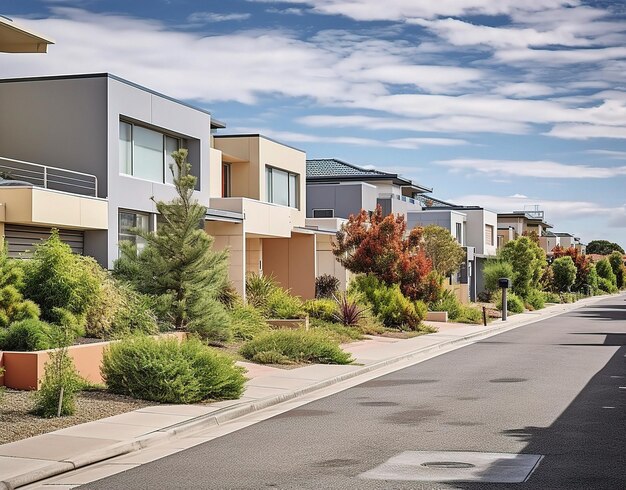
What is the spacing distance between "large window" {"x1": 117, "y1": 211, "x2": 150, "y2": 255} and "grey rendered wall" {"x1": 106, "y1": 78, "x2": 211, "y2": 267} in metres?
0.29

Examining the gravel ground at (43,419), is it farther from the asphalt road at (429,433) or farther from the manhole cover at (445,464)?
the manhole cover at (445,464)

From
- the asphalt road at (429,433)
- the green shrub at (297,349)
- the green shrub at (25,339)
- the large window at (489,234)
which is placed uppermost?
the large window at (489,234)

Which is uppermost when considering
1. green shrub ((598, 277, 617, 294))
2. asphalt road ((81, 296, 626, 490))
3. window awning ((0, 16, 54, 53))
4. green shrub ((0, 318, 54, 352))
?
window awning ((0, 16, 54, 53))

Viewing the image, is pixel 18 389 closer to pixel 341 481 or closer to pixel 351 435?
pixel 351 435

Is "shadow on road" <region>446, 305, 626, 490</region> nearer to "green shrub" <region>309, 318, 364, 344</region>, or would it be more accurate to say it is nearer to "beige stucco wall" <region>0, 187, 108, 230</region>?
"green shrub" <region>309, 318, 364, 344</region>

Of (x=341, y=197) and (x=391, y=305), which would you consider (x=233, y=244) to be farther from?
(x=341, y=197)

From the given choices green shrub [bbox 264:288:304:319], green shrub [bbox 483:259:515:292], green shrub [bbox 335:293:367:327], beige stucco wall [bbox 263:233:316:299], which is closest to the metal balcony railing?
green shrub [bbox 264:288:304:319]

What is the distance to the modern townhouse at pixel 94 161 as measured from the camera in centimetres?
2369

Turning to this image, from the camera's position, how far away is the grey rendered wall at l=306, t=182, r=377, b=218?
5241 cm

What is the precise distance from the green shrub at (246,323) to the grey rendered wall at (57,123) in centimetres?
506

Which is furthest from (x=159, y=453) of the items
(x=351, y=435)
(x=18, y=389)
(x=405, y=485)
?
(x=18, y=389)

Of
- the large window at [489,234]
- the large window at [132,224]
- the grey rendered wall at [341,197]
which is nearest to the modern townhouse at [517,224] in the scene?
the large window at [489,234]

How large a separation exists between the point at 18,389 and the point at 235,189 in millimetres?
23126

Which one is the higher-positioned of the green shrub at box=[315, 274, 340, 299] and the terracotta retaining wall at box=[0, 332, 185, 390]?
the green shrub at box=[315, 274, 340, 299]
